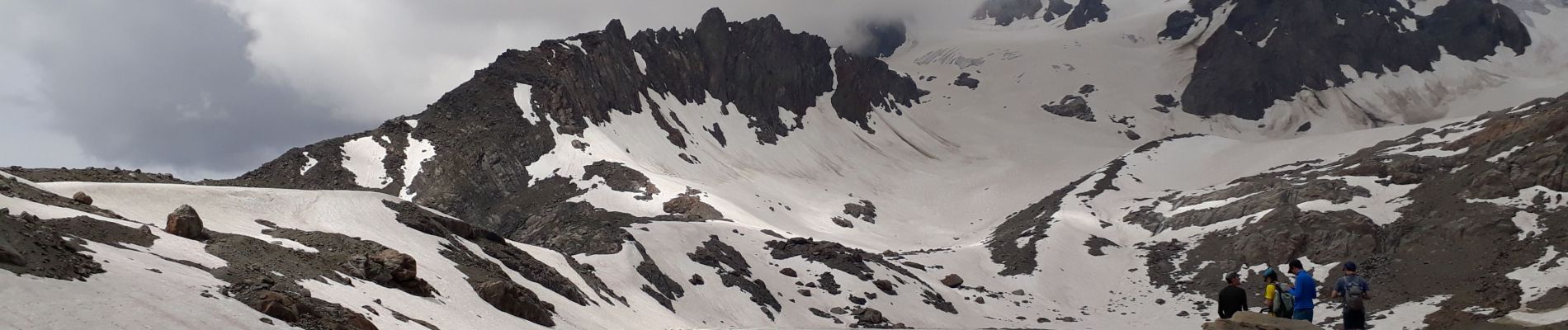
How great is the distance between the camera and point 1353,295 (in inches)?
776

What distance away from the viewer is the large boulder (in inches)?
1246

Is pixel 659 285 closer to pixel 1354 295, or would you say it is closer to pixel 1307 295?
pixel 1307 295

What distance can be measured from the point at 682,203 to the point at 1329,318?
176ft

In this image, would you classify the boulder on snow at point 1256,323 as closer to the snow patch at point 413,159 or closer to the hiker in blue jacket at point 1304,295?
the hiker in blue jacket at point 1304,295

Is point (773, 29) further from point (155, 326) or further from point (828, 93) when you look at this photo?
point (155, 326)

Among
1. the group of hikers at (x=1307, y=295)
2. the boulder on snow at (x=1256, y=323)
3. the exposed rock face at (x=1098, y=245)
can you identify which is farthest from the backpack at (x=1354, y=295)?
the exposed rock face at (x=1098, y=245)

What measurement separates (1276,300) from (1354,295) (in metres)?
1.37

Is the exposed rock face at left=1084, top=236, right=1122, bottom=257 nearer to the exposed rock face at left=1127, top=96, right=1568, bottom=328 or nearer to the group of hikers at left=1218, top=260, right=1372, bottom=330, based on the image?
the exposed rock face at left=1127, top=96, right=1568, bottom=328

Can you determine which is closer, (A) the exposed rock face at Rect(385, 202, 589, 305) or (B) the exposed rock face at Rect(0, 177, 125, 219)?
(B) the exposed rock face at Rect(0, 177, 125, 219)

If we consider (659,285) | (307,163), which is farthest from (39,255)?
(307,163)

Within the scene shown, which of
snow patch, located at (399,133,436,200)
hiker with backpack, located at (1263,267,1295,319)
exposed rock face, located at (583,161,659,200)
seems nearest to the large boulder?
hiker with backpack, located at (1263,267,1295,319)

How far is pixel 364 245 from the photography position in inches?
1534

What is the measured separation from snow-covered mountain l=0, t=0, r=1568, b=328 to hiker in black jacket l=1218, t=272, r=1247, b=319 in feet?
64.7

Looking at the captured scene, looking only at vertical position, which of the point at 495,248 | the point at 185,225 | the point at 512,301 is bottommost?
the point at 512,301
